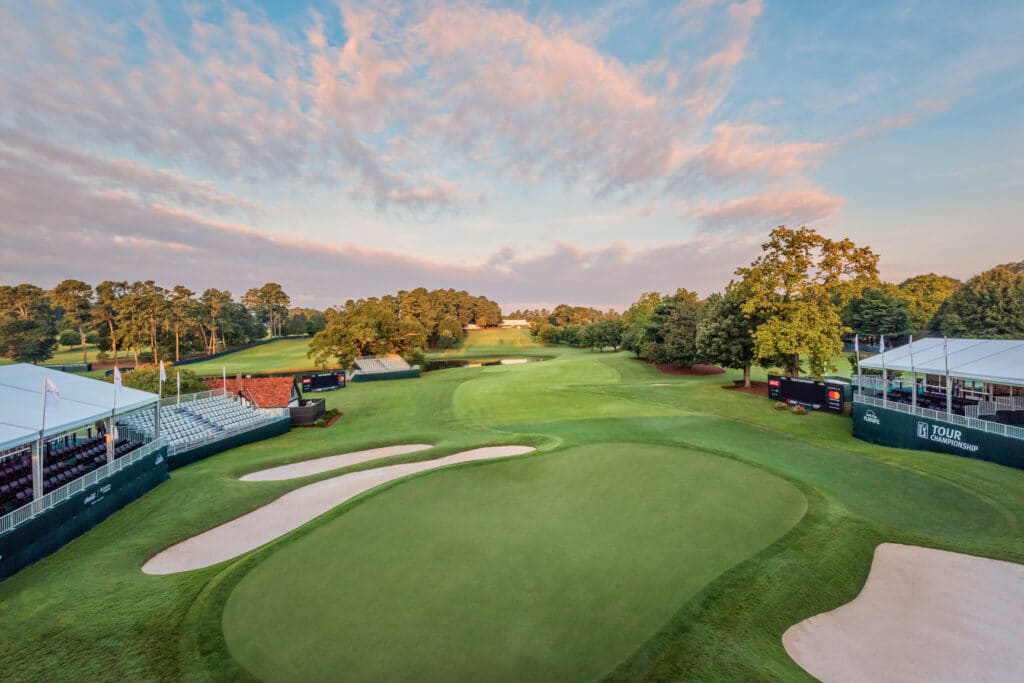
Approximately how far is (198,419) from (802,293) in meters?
40.1

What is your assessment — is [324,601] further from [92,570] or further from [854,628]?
[854,628]

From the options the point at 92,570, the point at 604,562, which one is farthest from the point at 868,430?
the point at 92,570

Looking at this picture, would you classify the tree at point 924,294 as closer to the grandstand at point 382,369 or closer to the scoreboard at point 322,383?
the grandstand at point 382,369

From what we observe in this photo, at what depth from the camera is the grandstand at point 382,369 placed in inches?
1906

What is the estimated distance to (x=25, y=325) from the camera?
62.2 metres

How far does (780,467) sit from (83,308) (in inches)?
3886

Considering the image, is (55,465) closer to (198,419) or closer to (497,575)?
(198,419)

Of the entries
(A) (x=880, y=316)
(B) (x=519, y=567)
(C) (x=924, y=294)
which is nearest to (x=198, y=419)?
(B) (x=519, y=567)

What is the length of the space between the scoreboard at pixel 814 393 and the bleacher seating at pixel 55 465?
1387 inches

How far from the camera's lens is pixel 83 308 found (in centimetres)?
7062

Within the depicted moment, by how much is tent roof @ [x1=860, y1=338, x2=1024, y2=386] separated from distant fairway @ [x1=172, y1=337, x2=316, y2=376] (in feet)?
214

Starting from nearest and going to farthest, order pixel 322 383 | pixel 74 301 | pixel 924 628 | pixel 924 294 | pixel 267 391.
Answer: pixel 924 628 → pixel 267 391 → pixel 322 383 → pixel 74 301 → pixel 924 294

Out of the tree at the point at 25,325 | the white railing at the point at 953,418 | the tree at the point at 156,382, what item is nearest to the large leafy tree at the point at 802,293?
the white railing at the point at 953,418

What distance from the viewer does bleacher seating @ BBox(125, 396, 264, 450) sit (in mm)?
20562
